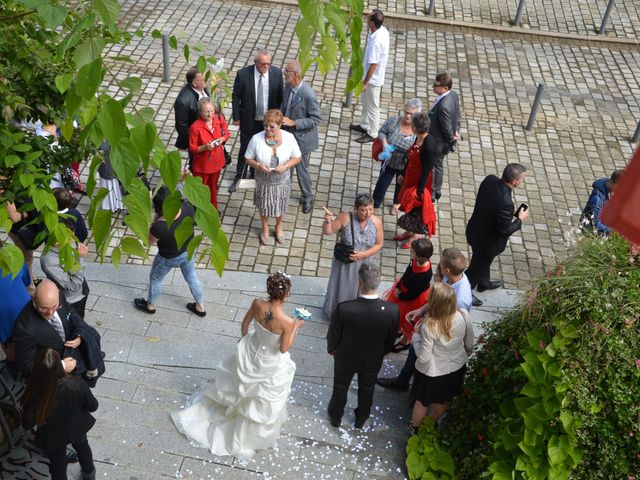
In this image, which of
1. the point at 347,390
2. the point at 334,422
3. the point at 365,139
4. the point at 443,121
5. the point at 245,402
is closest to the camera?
the point at 245,402

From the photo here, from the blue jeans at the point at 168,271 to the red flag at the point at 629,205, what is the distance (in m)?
5.84

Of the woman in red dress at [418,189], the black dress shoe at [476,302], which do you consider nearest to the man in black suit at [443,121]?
the woman in red dress at [418,189]

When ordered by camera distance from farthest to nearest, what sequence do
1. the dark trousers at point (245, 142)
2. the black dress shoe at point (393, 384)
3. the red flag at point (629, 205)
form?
the dark trousers at point (245, 142) → the black dress shoe at point (393, 384) → the red flag at point (629, 205)

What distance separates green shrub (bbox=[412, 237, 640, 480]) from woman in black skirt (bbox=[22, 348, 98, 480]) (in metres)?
3.10

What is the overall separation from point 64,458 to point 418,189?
16.0 ft

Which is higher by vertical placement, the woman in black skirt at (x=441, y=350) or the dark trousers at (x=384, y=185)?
the woman in black skirt at (x=441, y=350)

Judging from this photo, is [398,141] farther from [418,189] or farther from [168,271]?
[168,271]

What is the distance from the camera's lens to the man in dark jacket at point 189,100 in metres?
8.59

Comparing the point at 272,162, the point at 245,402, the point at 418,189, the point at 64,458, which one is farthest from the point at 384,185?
the point at 64,458

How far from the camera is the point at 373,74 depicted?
10.7m

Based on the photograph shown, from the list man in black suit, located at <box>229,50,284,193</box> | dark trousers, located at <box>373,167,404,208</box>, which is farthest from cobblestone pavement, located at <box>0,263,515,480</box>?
man in black suit, located at <box>229,50,284,193</box>

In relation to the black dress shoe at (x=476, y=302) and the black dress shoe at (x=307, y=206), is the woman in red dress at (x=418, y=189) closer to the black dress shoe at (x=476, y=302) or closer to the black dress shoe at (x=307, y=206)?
the black dress shoe at (x=476, y=302)

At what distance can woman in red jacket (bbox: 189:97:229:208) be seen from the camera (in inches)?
327

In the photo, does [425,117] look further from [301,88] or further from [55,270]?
[55,270]
